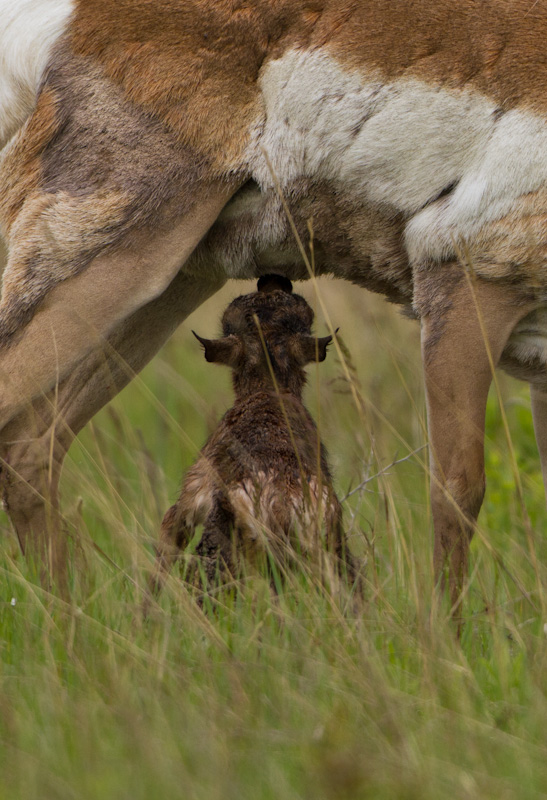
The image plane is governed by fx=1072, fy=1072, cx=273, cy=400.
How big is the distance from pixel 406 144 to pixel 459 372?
0.87 meters

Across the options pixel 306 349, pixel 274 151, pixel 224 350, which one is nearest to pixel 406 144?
pixel 274 151

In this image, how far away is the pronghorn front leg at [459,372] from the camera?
3.93 m

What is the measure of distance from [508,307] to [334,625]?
1464 millimetres

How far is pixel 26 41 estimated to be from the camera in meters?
3.99

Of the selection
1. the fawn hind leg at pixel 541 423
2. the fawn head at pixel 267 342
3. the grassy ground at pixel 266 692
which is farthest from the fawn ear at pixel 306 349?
the fawn hind leg at pixel 541 423

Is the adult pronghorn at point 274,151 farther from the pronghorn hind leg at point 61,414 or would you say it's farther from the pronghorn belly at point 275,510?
the pronghorn belly at point 275,510

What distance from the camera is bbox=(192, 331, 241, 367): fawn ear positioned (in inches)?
155

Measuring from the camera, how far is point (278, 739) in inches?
94.0

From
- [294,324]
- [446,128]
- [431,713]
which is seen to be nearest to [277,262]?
[294,324]

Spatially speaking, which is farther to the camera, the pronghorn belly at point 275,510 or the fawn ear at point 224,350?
the fawn ear at point 224,350

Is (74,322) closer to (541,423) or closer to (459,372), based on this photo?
(459,372)

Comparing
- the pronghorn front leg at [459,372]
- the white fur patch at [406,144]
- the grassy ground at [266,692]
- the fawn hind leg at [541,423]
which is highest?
the white fur patch at [406,144]

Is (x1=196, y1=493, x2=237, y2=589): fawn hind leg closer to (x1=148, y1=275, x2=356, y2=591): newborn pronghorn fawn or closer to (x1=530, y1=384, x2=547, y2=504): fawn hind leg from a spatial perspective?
(x1=148, y1=275, x2=356, y2=591): newborn pronghorn fawn

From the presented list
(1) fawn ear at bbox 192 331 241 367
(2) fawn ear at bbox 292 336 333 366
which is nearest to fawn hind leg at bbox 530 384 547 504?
(2) fawn ear at bbox 292 336 333 366
